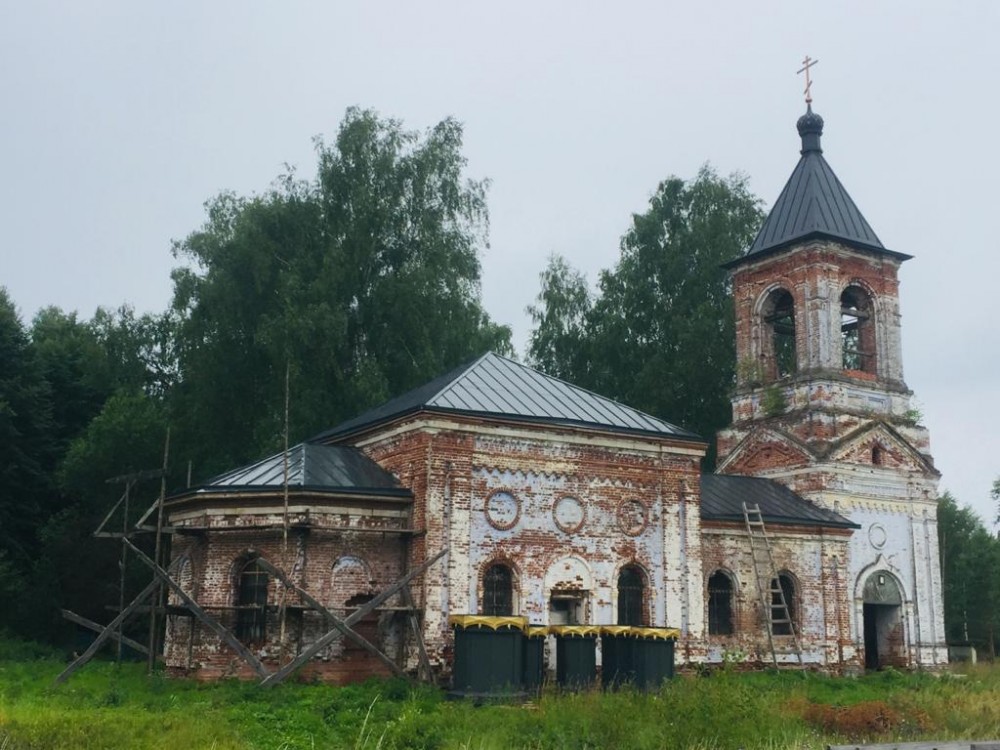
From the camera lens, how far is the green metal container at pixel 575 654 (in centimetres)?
1744

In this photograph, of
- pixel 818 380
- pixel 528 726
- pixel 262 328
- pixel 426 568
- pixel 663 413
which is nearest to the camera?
pixel 528 726

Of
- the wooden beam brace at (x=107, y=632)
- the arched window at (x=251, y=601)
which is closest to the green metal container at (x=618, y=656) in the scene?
the arched window at (x=251, y=601)

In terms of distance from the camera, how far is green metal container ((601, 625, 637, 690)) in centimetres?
1767

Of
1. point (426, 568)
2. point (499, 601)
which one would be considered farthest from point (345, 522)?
point (499, 601)

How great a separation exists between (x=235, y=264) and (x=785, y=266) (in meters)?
13.7

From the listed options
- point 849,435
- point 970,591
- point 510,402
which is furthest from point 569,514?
point 970,591

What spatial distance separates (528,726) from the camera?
13.0m

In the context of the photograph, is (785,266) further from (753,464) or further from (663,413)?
(663,413)

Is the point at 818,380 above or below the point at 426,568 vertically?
above

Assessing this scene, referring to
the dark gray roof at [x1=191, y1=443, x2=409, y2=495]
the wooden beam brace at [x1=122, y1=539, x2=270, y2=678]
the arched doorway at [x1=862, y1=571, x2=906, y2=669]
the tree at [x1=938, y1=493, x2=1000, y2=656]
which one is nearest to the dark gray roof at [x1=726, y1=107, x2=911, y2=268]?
the arched doorway at [x1=862, y1=571, x2=906, y2=669]

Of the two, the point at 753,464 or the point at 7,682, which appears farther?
the point at 753,464

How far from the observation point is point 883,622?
2461 centimetres

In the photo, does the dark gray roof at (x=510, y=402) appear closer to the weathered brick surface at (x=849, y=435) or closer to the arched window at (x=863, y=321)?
the weathered brick surface at (x=849, y=435)

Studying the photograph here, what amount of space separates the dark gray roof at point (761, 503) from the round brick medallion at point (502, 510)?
14.9ft
